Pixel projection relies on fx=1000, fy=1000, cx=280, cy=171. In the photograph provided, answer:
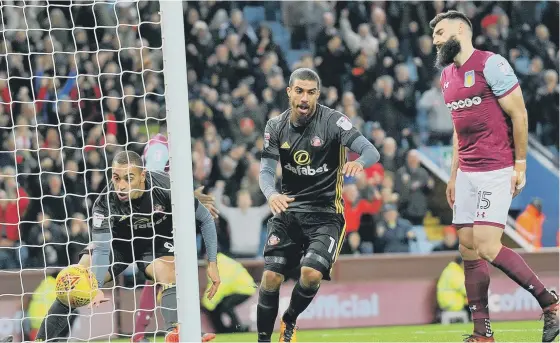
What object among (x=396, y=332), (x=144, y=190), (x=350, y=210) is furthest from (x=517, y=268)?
(x=350, y=210)

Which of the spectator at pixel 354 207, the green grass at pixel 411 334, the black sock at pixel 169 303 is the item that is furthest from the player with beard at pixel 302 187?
the spectator at pixel 354 207

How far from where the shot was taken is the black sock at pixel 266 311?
22.5 ft

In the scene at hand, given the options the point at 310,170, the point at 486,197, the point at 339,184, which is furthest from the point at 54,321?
the point at 486,197

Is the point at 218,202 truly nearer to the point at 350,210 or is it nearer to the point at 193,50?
the point at 350,210

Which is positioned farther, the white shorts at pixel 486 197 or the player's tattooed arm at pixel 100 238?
the player's tattooed arm at pixel 100 238

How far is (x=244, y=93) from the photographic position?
42.3 ft

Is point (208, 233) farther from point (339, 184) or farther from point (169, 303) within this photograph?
point (339, 184)

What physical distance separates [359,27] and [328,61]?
74cm

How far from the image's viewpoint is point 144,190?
695cm

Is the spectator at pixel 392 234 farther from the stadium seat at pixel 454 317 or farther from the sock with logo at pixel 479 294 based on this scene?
the sock with logo at pixel 479 294

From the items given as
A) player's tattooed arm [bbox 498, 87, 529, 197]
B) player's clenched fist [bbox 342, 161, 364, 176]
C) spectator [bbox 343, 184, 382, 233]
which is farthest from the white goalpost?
spectator [bbox 343, 184, 382, 233]

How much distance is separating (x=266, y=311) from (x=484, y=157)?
1.81m

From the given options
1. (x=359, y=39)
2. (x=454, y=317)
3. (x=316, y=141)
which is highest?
(x=359, y=39)

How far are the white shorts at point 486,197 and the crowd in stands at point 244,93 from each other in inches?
196
